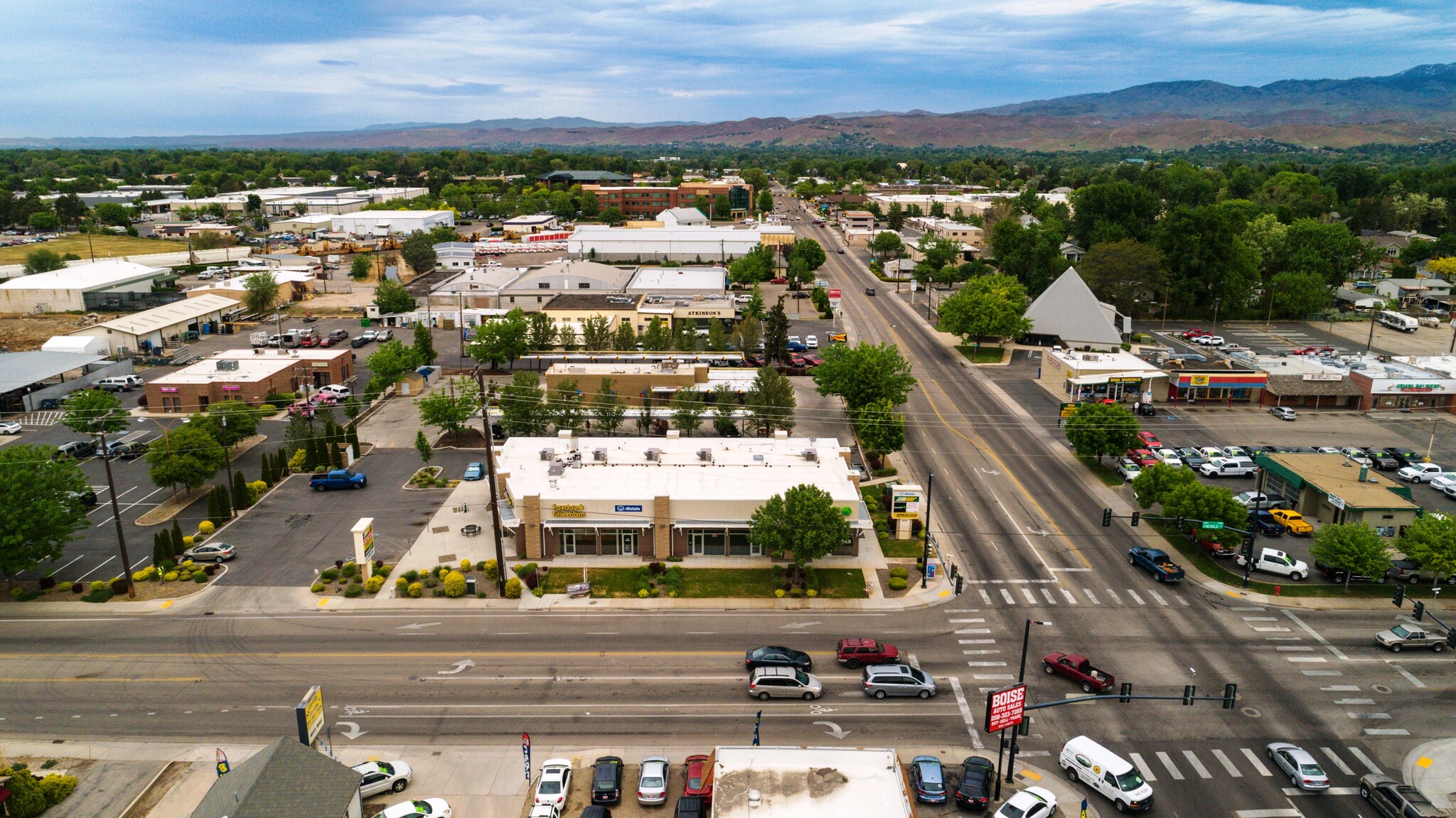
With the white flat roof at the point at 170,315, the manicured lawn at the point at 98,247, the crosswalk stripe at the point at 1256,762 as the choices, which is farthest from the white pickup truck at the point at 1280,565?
the manicured lawn at the point at 98,247

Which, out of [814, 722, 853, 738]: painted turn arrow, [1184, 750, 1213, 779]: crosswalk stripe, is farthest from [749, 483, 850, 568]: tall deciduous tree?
[1184, 750, 1213, 779]: crosswalk stripe

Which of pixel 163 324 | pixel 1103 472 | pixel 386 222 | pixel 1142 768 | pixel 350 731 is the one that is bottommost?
pixel 1142 768

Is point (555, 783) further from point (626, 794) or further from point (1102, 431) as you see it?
point (1102, 431)

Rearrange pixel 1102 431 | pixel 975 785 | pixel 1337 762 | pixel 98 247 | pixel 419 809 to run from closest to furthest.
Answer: pixel 419 809
pixel 975 785
pixel 1337 762
pixel 1102 431
pixel 98 247

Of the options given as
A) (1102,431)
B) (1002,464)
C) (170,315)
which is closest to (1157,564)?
(1102,431)

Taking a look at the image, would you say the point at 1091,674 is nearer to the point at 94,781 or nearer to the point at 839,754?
the point at 839,754

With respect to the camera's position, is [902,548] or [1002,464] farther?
[1002,464]

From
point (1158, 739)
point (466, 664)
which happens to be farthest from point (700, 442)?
point (1158, 739)
